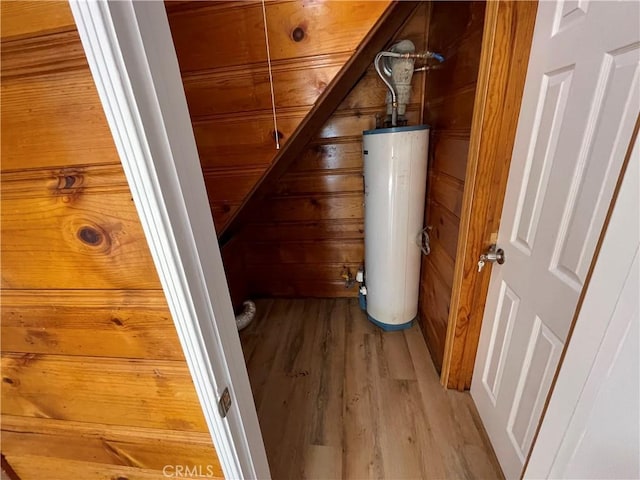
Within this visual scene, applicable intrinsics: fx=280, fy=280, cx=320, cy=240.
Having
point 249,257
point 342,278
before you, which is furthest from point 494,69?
point 249,257

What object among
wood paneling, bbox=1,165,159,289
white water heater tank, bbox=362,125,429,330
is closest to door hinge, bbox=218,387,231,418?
wood paneling, bbox=1,165,159,289

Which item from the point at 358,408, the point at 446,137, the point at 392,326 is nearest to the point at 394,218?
the point at 446,137

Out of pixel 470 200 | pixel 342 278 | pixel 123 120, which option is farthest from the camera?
pixel 342 278

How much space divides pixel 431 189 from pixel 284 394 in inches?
59.0

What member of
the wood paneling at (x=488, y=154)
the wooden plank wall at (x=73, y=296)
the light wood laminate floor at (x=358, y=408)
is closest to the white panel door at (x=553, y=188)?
the wood paneling at (x=488, y=154)

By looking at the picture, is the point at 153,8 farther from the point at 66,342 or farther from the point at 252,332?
the point at 252,332

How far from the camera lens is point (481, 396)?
1.36m

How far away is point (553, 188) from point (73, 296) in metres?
1.24

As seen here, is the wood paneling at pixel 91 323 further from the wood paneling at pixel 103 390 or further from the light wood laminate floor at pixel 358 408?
the light wood laminate floor at pixel 358 408

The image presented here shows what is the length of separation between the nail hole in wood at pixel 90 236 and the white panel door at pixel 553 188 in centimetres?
107

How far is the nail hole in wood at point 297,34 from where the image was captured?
91 centimetres

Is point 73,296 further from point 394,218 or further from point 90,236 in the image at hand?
point 394,218

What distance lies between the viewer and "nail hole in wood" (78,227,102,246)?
18.2 inches

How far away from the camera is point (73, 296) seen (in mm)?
520
